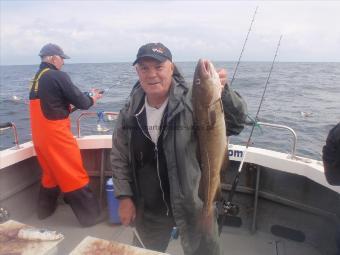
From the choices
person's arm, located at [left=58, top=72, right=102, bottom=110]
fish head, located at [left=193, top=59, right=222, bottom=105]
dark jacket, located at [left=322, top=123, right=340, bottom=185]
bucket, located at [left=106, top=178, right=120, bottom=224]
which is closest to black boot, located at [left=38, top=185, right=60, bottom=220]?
bucket, located at [left=106, top=178, right=120, bottom=224]

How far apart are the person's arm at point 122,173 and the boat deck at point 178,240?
1552 mm

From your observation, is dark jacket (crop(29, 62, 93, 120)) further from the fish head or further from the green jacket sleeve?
the fish head

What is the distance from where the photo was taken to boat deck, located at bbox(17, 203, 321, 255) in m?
4.04

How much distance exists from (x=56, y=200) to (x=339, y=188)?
12.8 feet

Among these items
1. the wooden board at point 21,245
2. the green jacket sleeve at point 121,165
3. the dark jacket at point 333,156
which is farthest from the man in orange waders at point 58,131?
the dark jacket at point 333,156

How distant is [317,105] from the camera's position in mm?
17297

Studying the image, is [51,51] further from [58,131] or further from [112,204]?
[112,204]

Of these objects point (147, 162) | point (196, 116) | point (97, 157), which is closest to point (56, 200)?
point (97, 157)

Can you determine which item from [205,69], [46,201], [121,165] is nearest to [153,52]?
[205,69]

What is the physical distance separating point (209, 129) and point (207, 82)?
35 cm

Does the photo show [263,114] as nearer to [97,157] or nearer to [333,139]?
[97,157]

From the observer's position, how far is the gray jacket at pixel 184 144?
2.49m

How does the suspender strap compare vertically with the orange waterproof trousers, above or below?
above

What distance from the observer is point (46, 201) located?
479 cm
